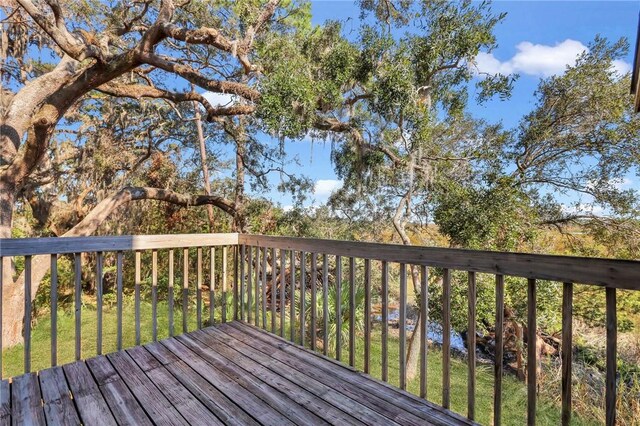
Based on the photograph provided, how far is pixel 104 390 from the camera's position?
1.87 m

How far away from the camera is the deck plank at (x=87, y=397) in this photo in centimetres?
159

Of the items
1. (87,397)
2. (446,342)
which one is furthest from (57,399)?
(446,342)

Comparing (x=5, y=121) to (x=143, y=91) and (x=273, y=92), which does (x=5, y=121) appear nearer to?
(x=143, y=91)

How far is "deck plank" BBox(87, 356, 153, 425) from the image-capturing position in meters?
1.59

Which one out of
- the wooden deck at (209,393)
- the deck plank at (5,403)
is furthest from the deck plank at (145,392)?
the deck plank at (5,403)

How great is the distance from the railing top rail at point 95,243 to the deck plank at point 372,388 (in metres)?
1.07

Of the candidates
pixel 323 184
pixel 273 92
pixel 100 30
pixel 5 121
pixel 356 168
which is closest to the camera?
pixel 273 92

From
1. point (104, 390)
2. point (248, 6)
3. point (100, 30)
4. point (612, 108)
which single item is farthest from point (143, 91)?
point (612, 108)

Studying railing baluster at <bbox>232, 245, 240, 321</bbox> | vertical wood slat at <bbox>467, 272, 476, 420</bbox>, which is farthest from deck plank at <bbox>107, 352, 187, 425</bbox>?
vertical wood slat at <bbox>467, 272, 476, 420</bbox>

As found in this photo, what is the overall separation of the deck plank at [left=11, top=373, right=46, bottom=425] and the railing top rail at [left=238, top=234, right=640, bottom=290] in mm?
1941

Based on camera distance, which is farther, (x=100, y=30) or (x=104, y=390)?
(x=100, y=30)

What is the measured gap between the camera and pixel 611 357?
1249mm

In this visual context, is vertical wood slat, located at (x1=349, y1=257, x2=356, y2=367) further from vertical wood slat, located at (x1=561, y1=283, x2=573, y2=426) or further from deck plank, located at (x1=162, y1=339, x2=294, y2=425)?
vertical wood slat, located at (x1=561, y1=283, x2=573, y2=426)

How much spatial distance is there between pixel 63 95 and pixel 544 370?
9514mm
